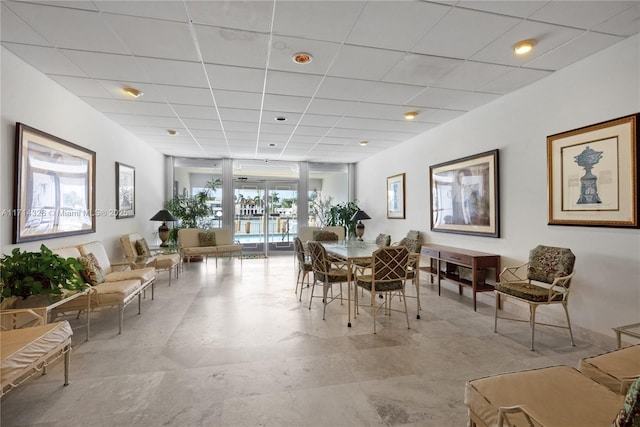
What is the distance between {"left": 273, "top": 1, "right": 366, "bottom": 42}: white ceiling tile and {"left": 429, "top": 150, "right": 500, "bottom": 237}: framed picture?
2.89m

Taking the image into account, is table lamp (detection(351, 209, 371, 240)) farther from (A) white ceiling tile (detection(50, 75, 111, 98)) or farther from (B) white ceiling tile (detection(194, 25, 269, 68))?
(A) white ceiling tile (detection(50, 75, 111, 98))

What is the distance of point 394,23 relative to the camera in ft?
7.88

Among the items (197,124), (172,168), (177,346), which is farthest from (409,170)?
(172,168)

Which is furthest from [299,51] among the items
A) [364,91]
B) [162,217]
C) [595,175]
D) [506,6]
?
[162,217]

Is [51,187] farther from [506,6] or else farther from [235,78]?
[506,6]

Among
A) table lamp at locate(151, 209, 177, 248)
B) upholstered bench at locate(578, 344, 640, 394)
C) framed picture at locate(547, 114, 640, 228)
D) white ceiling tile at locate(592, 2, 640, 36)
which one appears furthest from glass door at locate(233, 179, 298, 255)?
upholstered bench at locate(578, 344, 640, 394)

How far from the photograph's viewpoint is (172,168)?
805 cm

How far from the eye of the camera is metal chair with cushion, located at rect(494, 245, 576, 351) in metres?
2.90

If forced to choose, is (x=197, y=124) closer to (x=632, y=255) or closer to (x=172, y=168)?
(x=172, y=168)

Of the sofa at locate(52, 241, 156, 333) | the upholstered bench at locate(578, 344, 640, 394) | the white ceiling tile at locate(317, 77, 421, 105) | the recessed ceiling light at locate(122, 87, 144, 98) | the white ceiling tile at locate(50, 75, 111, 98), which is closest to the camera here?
the upholstered bench at locate(578, 344, 640, 394)

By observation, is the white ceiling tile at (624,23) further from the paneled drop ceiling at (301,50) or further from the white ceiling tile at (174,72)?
the white ceiling tile at (174,72)

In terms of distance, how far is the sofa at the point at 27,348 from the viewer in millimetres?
1726

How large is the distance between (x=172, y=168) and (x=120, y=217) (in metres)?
3.10

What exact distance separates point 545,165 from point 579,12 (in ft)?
5.44
